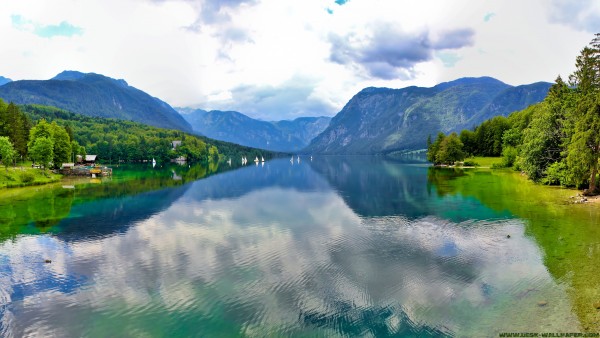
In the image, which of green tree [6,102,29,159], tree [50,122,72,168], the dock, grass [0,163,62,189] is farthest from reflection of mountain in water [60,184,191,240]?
green tree [6,102,29,159]

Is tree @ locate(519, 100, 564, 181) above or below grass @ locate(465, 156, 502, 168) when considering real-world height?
above

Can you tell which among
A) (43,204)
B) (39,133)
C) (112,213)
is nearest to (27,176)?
(39,133)

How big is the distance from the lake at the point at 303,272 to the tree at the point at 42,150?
62.9m

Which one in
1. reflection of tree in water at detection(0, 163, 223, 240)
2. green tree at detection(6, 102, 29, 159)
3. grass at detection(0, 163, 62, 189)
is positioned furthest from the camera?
green tree at detection(6, 102, 29, 159)

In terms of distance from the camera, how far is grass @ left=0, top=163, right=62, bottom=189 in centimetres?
9475

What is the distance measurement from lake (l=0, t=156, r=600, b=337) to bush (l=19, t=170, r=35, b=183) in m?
48.0

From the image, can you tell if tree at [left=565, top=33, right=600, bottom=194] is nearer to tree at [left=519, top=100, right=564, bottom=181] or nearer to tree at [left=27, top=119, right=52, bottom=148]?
tree at [left=519, top=100, right=564, bottom=181]

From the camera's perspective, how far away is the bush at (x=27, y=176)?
101188 mm

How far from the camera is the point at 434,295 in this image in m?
26.9

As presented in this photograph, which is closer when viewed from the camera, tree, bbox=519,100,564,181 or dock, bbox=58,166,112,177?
tree, bbox=519,100,564,181

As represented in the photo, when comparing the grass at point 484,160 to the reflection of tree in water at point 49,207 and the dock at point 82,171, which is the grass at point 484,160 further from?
the dock at point 82,171

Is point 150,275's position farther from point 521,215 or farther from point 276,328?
point 521,215

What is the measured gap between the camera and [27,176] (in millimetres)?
103125

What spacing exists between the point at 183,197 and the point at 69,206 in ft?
74.7
